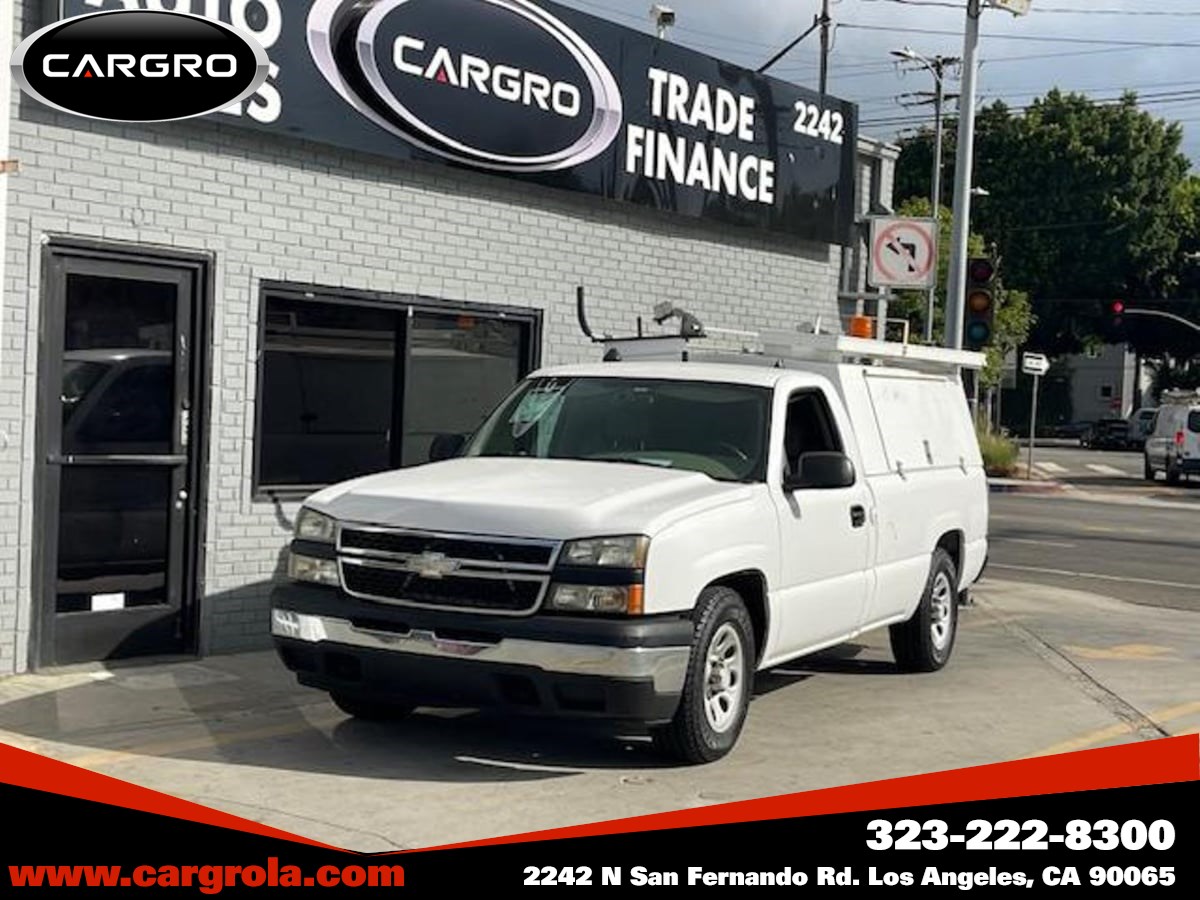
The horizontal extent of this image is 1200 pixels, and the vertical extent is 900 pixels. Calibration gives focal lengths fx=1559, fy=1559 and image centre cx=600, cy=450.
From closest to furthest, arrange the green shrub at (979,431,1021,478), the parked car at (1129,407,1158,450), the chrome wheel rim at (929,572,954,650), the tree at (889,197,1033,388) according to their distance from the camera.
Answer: the chrome wheel rim at (929,572,954,650), the green shrub at (979,431,1021,478), the tree at (889,197,1033,388), the parked car at (1129,407,1158,450)

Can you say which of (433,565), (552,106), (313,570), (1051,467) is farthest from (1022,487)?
(433,565)

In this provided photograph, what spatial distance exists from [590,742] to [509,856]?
2.03m

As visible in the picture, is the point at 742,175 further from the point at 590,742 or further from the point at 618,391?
the point at 590,742

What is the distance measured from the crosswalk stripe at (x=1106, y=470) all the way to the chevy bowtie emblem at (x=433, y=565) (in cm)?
3761

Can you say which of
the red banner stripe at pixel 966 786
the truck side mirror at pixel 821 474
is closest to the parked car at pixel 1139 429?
the red banner stripe at pixel 966 786

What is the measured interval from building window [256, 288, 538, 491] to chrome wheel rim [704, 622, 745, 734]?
3857 millimetres

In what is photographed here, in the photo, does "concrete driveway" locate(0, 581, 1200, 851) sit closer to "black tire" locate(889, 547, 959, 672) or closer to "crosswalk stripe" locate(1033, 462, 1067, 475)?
"black tire" locate(889, 547, 959, 672)

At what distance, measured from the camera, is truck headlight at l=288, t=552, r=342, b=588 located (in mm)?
6969

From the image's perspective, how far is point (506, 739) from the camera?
297 inches

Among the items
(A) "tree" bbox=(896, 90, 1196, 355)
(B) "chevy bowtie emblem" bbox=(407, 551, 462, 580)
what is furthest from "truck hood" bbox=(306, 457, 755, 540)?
(A) "tree" bbox=(896, 90, 1196, 355)

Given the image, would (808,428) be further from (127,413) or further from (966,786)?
(127,413)

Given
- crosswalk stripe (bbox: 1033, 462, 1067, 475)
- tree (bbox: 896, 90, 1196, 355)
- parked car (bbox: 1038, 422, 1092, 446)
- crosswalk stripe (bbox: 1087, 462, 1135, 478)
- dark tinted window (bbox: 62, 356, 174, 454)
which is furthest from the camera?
parked car (bbox: 1038, 422, 1092, 446)

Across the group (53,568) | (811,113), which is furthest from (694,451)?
(811,113)

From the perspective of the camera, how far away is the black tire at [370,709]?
7.53 m
